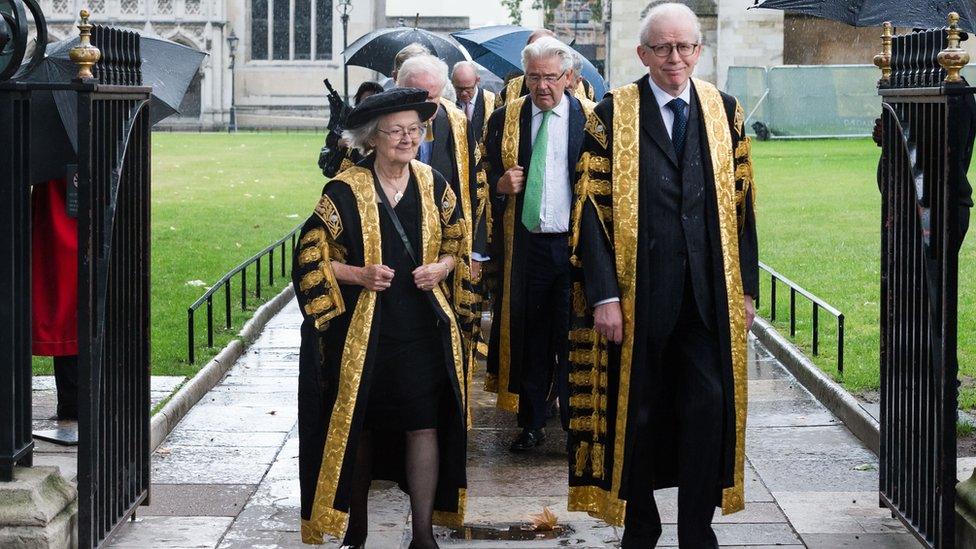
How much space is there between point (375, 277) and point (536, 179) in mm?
2370

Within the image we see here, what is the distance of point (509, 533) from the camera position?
639 centimetres

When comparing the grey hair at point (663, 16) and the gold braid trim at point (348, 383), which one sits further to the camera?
the gold braid trim at point (348, 383)

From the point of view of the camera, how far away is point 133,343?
20.5 ft

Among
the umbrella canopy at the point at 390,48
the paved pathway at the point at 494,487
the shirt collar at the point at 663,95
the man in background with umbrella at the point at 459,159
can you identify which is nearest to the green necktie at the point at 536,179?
the man in background with umbrella at the point at 459,159

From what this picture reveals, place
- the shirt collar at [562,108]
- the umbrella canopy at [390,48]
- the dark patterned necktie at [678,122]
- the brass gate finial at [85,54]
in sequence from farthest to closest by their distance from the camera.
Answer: the umbrella canopy at [390,48]
the shirt collar at [562,108]
the dark patterned necktie at [678,122]
the brass gate finial at [85,54]

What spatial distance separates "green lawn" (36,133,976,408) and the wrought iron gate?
8.28 ft

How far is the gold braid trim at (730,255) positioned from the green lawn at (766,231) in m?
3.34

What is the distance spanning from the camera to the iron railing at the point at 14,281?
5367 millimetres

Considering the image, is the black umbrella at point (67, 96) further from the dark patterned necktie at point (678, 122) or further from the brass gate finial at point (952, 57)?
the brass gate finial at point (952, 57)

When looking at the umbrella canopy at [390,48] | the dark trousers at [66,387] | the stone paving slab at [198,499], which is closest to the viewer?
the stone paving slab at [198,499]

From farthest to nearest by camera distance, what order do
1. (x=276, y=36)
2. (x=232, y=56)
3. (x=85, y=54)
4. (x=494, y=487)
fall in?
(x=276, y=36) < (x=232, y=56) < (x=494, y=487) < (x=85, y=54)

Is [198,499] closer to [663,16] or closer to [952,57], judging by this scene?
[663,16]

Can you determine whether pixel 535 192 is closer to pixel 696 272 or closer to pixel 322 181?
pixel 696 272

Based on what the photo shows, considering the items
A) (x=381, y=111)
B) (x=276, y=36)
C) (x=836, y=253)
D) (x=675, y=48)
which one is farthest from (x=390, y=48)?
(x=276, y=36)
